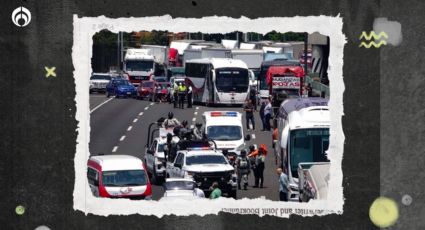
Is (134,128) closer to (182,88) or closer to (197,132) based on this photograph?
(182,88)

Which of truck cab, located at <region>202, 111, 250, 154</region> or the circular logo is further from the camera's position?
truck cab, located at <region>202, 111, 250, 154</region>

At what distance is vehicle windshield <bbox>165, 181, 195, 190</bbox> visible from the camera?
25811 mm

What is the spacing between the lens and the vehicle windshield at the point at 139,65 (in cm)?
9194

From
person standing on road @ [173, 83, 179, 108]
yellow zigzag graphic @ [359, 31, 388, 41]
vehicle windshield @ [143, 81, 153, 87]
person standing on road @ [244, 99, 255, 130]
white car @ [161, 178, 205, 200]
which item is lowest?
white car @ [161, 178, 205, 200]

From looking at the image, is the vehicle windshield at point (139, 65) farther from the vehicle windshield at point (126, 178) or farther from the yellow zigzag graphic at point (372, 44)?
the yellow zigzag graphic at point (372, 44)

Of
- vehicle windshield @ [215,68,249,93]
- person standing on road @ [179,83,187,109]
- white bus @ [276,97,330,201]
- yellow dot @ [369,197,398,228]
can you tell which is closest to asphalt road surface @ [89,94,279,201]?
person standing on road @ [179,83,187,109]

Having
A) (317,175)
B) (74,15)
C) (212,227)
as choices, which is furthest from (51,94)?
(317,175)

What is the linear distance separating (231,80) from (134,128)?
1239cm

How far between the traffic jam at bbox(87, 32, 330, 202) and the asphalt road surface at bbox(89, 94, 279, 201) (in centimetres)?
6

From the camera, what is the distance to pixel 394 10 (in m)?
13.0

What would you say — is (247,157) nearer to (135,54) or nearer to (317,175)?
(317,175)

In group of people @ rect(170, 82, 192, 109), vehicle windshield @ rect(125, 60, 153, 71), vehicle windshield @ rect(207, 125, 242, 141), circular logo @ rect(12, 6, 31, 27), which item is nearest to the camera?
circular logo @ rect(12, 6, 31, 27)

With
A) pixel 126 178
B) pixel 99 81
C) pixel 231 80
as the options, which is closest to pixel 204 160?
pixel 126 178

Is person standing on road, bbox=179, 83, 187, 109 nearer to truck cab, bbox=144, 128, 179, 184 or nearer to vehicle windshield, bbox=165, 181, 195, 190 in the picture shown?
truck cab, bbox=144, 128, 179, 184
